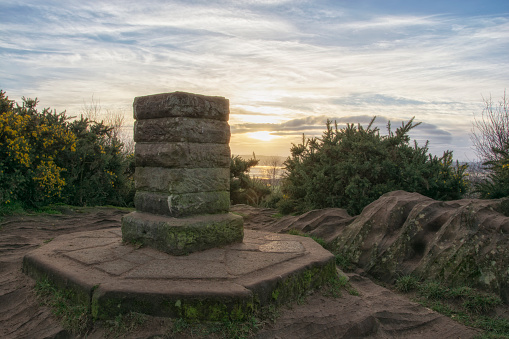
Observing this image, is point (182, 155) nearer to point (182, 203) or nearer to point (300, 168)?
point (182, 203)

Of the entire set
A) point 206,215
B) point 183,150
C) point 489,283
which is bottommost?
point 489,283

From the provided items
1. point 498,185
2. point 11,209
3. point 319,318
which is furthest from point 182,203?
point 498,185

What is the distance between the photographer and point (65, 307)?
3.51 m

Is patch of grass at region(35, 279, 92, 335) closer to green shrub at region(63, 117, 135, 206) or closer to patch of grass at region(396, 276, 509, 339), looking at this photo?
patch of grass at region(396, 276, 509, 339)

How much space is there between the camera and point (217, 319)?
10.6 feet

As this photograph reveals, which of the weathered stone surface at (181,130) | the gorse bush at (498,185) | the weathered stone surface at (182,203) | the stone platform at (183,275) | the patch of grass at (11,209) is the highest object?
the weathered stone surface at (181,130)

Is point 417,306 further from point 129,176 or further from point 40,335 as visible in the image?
point 129,176

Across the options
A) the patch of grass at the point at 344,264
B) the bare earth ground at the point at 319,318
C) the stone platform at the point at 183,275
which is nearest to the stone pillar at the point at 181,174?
the stone platform at the point at 183,275

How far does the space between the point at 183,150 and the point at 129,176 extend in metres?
7.88

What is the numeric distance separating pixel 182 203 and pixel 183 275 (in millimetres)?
1065

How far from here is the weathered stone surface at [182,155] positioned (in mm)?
4402

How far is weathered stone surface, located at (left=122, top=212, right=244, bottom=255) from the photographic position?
4262mm

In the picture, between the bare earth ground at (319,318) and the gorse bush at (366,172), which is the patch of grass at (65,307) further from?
the gorse bush at (366,172)

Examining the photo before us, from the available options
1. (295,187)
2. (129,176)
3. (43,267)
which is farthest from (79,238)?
(129,176)
